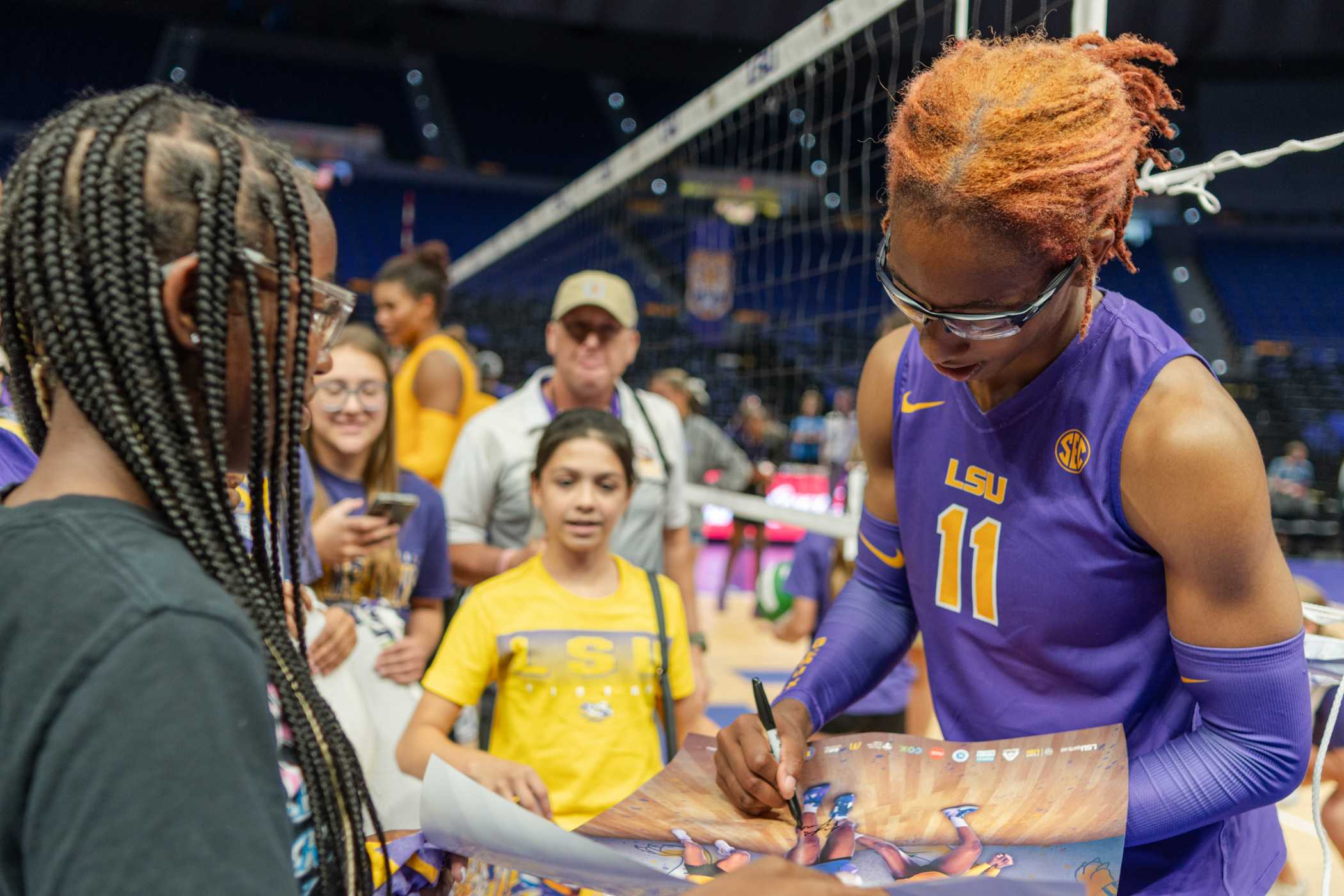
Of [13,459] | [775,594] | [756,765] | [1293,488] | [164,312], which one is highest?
[164,312]

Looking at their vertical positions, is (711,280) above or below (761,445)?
above

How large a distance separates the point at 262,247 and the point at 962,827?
87 cm

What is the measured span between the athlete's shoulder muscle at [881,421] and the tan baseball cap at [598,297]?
1.85 meters

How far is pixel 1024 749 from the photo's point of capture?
120 cm

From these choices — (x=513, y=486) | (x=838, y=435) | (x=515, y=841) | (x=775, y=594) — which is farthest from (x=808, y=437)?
(x=515, y=841)

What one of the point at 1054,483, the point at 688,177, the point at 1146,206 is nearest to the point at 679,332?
the point at 688,177

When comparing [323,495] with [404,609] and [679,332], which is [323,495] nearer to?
[404,609]

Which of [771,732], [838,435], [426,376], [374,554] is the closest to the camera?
[771,732]

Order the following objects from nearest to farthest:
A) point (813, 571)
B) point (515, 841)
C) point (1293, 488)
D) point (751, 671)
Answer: point (515, 841) → point (813, 571) → point (751, 671) → point (1293, 488)

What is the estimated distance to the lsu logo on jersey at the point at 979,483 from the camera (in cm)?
134

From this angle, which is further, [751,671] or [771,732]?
[751,671]

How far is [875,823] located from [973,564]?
36 cm

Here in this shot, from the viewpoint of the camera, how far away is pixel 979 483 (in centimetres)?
136

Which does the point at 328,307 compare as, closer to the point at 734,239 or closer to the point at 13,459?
the point at 13,459
